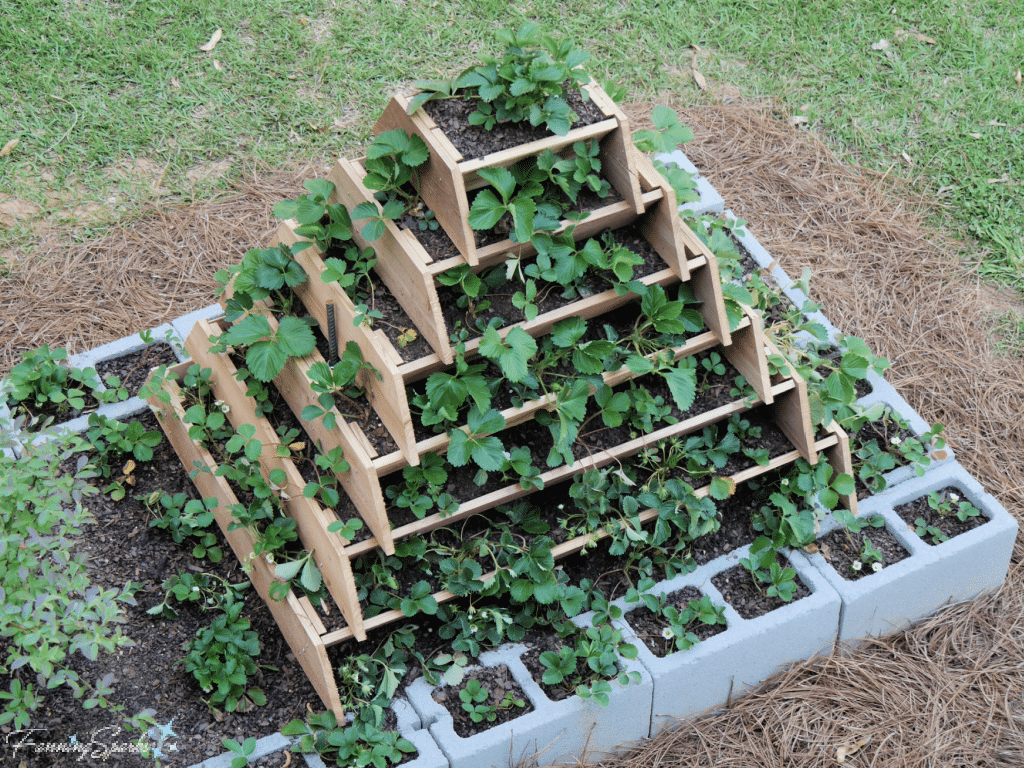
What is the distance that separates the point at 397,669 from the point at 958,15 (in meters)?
5.22

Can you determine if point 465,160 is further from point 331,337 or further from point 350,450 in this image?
point 350,450

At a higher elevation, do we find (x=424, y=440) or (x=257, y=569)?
(x=424, y=440)

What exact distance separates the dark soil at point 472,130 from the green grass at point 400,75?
90.5 inches

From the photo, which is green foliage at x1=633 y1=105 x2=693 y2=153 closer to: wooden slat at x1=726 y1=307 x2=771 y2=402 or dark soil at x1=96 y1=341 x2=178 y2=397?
wooden slat at x1=726 y1=307 x2=771 y2=402

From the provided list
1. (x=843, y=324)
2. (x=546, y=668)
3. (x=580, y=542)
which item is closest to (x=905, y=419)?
(x=843, y=324)

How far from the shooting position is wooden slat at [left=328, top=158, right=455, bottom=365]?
106 inches

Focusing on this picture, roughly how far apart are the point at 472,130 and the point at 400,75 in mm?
2680

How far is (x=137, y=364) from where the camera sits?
3.73m

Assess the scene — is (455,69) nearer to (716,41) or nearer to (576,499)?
(716,41)

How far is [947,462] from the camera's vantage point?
3.58m

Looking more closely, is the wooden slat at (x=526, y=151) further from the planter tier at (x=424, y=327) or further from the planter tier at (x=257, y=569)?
the planter tier at (x=257, y=569)

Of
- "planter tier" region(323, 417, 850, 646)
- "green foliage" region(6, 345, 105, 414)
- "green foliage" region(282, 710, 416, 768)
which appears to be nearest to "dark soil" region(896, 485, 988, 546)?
"planter tier" region(323, 417, 850, 646)

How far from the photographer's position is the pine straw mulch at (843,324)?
3.18 meters

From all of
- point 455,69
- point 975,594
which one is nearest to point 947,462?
point 975,594
